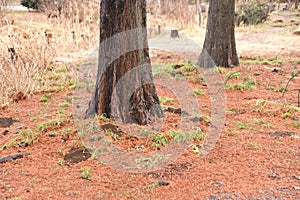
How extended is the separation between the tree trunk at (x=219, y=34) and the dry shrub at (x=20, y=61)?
2.99m

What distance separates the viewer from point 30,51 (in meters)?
6.00

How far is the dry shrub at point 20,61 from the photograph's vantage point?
4734mm

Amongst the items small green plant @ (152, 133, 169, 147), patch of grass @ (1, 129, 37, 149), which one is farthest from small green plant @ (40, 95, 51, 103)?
small green plant @ (152, 133, 169, 147)

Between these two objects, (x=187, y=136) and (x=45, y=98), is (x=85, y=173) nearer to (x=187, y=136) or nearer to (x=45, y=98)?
(x=187, y=136)

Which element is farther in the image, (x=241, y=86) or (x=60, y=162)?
(x=241, y=86)

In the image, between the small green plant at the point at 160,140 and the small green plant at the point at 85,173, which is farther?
the small green plant at the point at 160,140

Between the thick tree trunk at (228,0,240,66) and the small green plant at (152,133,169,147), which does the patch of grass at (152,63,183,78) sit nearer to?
the thick tree trunk at (228,0,240,66)

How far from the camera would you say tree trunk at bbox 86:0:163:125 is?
3186 mm

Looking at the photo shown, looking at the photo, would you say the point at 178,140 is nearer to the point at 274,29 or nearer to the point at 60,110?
the point at 60,110

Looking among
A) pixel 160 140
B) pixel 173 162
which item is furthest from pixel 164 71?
pixel 173 162

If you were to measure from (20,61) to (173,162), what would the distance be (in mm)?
3415

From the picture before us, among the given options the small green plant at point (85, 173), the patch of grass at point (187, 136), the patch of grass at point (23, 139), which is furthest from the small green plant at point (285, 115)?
the patch of grass at point (23, 139)

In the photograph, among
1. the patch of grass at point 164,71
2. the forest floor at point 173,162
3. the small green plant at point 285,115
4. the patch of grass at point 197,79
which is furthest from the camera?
the patch of grass at point 164,71

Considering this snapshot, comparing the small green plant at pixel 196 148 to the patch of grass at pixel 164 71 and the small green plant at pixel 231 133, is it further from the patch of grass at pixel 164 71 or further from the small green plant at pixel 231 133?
the patch of grass at pixel 164 71
